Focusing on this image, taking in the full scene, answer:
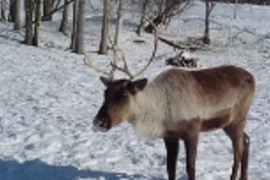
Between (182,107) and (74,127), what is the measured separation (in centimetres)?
405

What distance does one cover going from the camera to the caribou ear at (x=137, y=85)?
249 inches

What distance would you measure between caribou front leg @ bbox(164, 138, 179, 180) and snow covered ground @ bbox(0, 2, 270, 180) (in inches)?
14.8

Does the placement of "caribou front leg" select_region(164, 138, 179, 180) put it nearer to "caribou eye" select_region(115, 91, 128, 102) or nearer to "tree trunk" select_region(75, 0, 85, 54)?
"caribou eye" select_region(115, 91, 128, 102)

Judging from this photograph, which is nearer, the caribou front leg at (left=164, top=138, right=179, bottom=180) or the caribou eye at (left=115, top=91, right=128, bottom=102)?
the caribou eye at (left=115, top=91, right=128, bottom=102)

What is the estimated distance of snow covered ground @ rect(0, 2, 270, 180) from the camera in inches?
293

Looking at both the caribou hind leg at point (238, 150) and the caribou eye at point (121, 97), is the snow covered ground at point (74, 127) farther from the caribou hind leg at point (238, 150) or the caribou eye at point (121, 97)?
the caribou eye at point (121, 97)

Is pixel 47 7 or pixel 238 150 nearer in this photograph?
pixel 238 150

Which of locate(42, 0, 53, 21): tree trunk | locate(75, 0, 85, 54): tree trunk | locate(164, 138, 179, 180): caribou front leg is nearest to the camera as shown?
locate(164, 138, 179, 180): caribou front leg

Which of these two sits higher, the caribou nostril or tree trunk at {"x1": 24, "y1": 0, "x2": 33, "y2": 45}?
the caribou nostril

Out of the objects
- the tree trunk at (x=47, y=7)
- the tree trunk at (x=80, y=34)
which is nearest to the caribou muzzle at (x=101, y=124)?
the tree trunk at (x=80, y=34)

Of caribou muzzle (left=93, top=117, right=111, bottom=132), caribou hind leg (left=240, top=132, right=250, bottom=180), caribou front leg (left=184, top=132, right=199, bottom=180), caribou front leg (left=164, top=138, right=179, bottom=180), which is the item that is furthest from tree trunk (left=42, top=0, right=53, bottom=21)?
caribou muzzle (left=93, top=117, right=111, bottom=132)

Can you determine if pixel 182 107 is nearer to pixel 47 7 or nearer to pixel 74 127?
pixel 74 127

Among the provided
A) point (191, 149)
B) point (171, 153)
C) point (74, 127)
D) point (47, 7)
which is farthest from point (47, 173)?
point (47, 7)

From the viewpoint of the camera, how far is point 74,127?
10.1m
